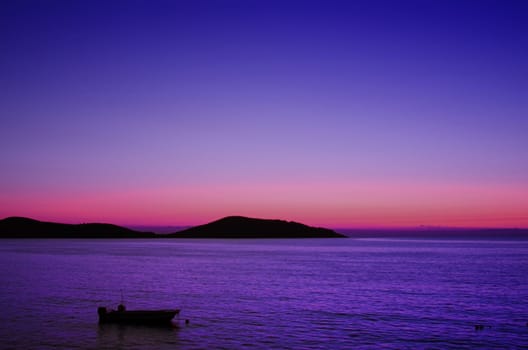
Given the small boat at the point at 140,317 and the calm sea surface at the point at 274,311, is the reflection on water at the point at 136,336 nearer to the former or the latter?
the calm sea surface at the point at 274,311

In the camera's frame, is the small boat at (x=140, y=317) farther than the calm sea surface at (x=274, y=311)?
Yes

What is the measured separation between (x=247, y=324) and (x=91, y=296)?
27.0m

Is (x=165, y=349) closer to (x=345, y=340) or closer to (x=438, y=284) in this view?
(x=345, y=340)

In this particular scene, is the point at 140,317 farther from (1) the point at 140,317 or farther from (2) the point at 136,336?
(2) the point at 136,336

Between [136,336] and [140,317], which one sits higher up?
[140,317]

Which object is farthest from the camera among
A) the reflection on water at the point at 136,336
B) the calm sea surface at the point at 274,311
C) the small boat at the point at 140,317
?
the small boat at the point at 140,317

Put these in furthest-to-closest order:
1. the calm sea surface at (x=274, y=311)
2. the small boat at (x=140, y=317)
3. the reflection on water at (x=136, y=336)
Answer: the small boat at (x=140, y=317), the calm sea surface at (x=274, y=311), the reflection on water at (x=136, y=336)

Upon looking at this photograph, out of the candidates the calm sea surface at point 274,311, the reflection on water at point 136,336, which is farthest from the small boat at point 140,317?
the calm sea surface at point 274,311

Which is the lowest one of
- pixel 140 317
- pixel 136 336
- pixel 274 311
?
pixel 136 336

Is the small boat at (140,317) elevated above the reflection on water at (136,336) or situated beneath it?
elevated above

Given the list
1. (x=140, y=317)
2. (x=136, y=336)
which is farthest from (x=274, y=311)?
(x=136, y=336)

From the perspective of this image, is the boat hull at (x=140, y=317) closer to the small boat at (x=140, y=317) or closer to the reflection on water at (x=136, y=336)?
the small boat at (x=140, y=317)

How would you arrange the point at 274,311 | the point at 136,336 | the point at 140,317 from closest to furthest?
the point at 136,336 → the point at 140,317 → the point at 274,311

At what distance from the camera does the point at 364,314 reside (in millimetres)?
51844
